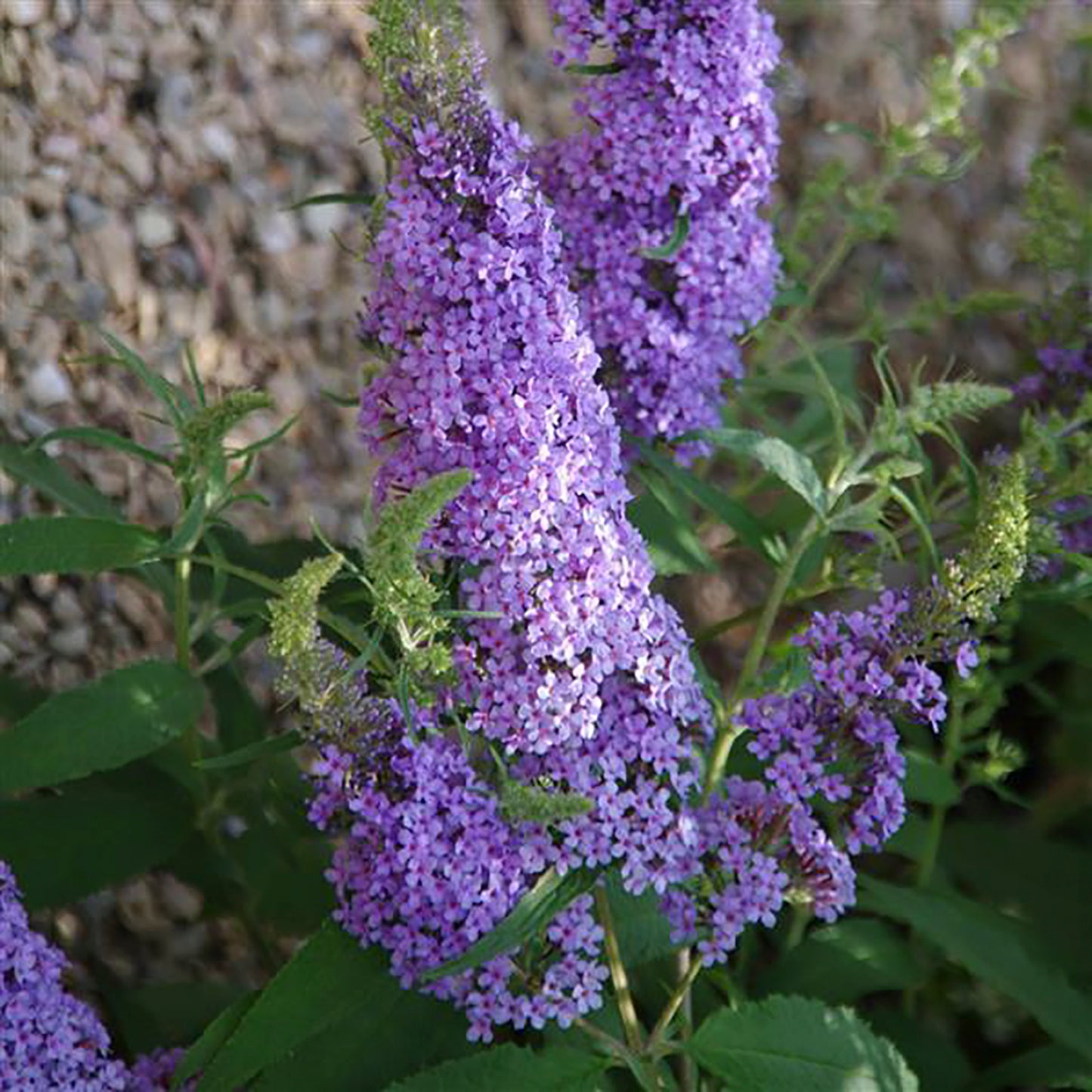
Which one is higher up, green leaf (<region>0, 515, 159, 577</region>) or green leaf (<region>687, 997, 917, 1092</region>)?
green leaf (<region>0, 515, 159, 577</region>)

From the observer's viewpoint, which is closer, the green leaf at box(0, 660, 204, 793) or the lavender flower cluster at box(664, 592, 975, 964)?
the lavender flower cluster at box(664, 592, 975, 964)

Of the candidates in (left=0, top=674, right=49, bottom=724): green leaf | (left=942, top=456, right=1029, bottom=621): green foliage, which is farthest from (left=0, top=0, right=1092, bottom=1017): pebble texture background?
(left=942, top=456, right=1029, bottom=621): green foliage

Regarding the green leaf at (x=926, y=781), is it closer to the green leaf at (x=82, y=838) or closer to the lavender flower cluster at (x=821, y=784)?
the lavender flower cluster at (x=821, y=784)

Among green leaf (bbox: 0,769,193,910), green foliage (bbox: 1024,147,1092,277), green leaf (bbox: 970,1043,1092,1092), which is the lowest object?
green leaf (bbox: 970,1043,1092,1092)

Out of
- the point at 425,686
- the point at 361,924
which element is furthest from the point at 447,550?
the point at 361,924

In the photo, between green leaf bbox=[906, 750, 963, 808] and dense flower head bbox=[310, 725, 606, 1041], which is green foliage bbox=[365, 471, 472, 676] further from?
green leaf bbox=[906, 750, 963, 808]

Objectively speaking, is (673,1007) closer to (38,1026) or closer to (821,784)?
(821,784)

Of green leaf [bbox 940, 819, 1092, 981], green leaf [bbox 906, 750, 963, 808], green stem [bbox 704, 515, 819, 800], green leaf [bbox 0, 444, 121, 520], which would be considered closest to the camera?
green stem [bbox 704, 515, 819, 800]
